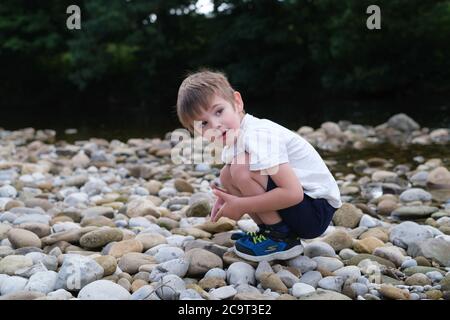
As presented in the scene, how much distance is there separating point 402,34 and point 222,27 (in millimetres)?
5234

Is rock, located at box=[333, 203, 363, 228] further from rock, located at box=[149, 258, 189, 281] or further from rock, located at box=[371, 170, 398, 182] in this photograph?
rock, located at box=[371, 170, 398, 182]

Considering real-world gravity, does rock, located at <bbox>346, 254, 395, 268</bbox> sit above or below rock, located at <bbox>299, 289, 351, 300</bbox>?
below

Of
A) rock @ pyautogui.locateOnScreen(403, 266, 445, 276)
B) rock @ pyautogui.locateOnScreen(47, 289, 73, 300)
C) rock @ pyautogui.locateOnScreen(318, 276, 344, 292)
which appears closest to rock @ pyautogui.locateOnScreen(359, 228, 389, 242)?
rock @ pyautogui.locateOnScreen(403, 266, 445, 276)

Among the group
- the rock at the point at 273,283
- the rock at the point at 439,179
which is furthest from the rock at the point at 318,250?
the rock at the point at 439,179

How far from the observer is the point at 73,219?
9.75 feet

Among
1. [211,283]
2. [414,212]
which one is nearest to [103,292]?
[211,283]

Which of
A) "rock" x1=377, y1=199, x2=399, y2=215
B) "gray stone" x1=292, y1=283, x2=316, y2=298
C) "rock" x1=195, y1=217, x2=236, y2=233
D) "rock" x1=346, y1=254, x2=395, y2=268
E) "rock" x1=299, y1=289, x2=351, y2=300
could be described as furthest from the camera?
"rock" x1=377, y1=199, x2=399, y2=215

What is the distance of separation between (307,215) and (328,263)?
0.76 ft

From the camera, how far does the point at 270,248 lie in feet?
7.02

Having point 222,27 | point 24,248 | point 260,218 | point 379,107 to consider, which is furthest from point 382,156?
point 222,27

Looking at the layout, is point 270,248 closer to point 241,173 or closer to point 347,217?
point 241,173

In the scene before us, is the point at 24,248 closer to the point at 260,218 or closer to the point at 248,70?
the point at 260,218

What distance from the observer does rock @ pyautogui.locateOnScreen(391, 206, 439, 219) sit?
3.08 metres

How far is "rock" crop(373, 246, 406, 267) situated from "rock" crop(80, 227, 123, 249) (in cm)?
112
